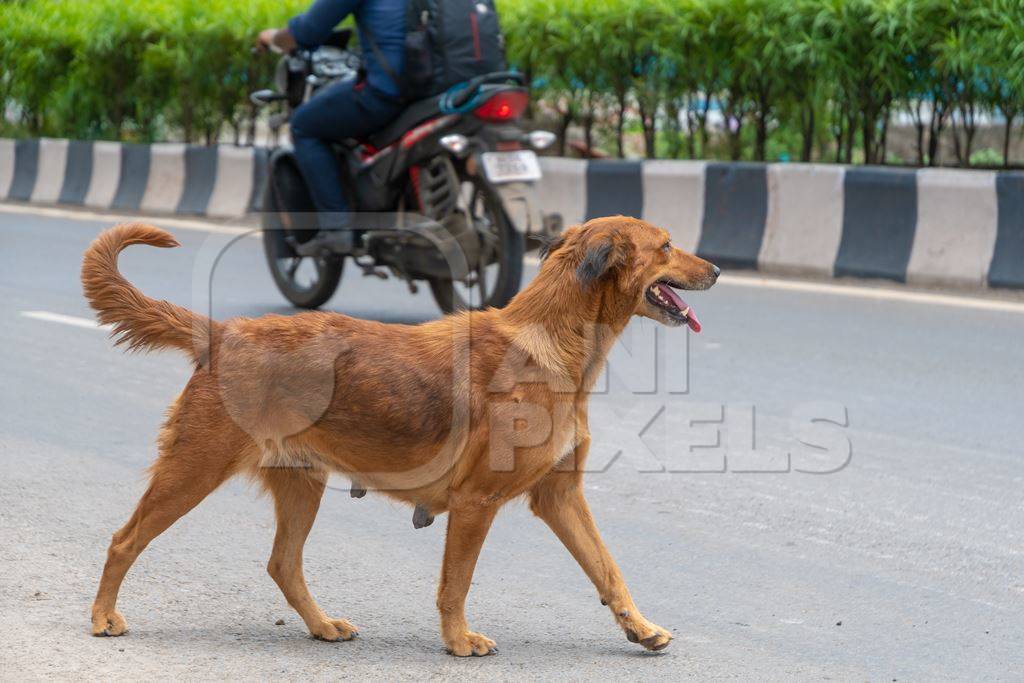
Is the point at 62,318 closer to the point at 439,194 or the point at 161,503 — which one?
the point at 439,194

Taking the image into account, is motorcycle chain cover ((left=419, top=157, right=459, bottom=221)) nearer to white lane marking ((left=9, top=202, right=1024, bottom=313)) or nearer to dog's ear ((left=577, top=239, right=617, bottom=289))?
white lane marking ((left=9, top=202, right=1024, bottom=313))

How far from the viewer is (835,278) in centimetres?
1120

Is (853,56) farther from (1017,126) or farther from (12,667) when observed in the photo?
(12,667)

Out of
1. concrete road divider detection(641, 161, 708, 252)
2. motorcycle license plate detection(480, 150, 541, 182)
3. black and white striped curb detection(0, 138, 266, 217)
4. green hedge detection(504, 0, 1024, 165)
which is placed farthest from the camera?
black and white striped curb detection(0, 138, 266, 217)

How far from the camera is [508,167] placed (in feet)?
28.9

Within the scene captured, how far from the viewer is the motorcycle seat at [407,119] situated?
9000mm

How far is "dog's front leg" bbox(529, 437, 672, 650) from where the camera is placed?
4.26m

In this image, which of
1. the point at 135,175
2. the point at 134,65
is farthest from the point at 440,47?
the point at 134,65

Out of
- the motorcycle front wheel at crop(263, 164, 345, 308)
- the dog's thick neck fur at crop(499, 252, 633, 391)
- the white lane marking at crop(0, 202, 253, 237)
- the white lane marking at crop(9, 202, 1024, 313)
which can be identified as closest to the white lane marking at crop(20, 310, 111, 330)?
the motorcycle front wheel at crop(263, 164, 345, 308)

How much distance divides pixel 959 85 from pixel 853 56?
0.82 meters

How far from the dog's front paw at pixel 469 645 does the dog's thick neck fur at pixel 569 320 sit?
2.42 ft

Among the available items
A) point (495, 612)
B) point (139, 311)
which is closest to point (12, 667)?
point (139, 311)

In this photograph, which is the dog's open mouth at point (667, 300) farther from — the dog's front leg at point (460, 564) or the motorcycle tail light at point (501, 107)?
the motorcycle tail light at point (501, 107)

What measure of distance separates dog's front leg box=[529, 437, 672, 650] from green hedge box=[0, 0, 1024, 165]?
24.4 feet
